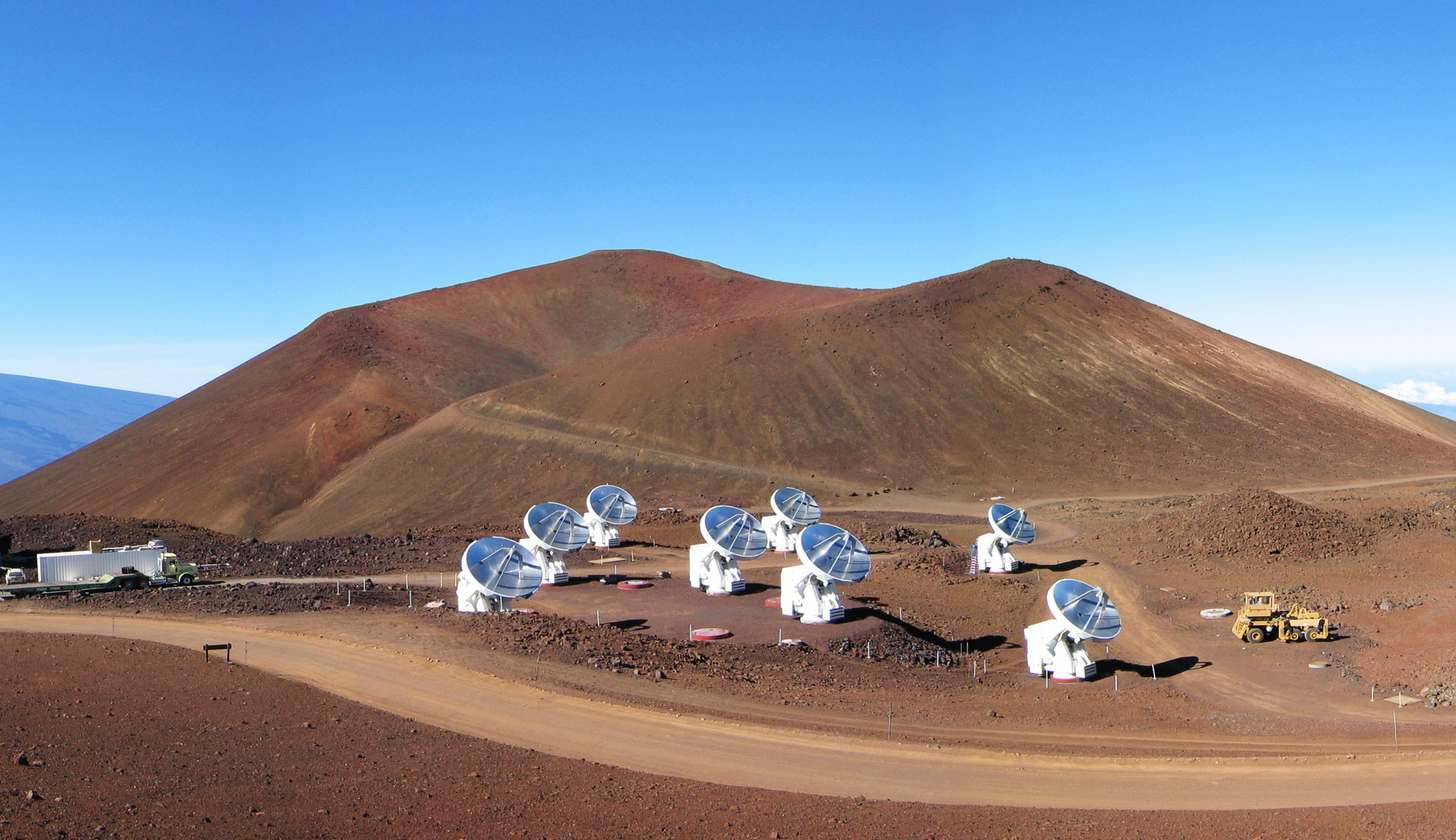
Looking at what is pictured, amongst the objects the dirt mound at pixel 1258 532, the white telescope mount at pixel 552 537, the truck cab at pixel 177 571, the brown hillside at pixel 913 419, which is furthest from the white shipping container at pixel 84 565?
the dirt mound at pixel 1258 532

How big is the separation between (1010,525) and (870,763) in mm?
29691

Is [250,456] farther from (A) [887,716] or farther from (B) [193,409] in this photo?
(A) [887,716]

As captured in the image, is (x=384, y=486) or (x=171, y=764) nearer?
(x=171, y=764)

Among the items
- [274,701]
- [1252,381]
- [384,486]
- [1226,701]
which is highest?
[1252,381]

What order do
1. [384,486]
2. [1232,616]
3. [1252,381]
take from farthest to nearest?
[1252,381]
[384,486]
[1232,616]

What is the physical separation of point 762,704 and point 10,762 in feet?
54.0

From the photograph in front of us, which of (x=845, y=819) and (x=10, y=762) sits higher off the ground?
(x=10, y=762)

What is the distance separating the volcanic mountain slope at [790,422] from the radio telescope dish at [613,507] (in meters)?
22.8

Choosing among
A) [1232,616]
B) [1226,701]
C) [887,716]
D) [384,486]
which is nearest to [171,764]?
[887,716]

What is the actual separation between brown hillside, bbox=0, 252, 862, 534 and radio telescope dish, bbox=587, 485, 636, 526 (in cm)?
4370

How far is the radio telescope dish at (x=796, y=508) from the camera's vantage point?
5191 centimetres

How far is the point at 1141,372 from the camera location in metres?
102

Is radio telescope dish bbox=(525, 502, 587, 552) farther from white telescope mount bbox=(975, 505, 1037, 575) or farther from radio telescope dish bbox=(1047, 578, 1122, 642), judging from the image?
radio telescope dish bbox=(1047, 578, 1122, 642)

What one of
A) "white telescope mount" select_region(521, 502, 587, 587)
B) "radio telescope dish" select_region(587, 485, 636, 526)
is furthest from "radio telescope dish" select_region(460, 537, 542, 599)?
"radio telescope dish" select_region(587, 485, 636, 526)
